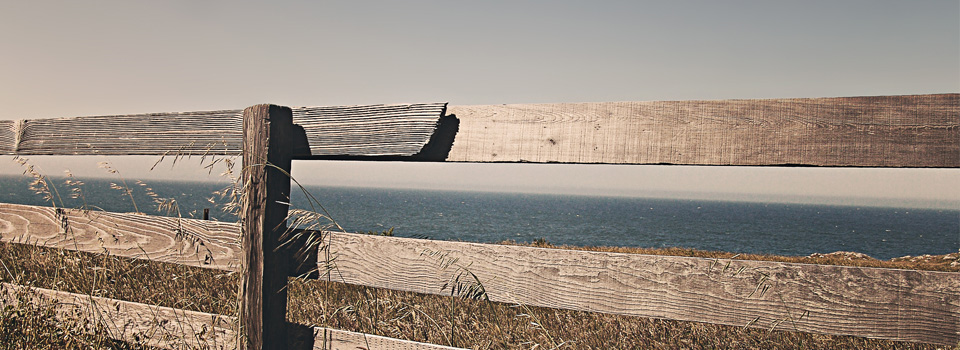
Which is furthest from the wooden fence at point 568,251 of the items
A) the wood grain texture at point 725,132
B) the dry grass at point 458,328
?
the dry grass at point 458,328

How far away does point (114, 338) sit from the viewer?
309cm

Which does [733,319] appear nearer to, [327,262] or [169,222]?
[327,262]

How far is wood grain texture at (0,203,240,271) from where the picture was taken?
9.41 feet

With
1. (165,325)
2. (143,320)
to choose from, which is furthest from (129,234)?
(165,325)

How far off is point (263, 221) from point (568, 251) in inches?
59.6

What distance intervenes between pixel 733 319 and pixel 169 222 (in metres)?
3.03

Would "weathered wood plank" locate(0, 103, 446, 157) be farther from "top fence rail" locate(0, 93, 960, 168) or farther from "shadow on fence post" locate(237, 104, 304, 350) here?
"shadow on fence post" locate(237, 104, 304, 350)

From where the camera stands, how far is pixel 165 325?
2.89m

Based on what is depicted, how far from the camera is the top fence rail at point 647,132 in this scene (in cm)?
188

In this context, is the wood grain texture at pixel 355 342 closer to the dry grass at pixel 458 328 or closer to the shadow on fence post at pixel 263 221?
the shadow on fence post at pixel 263 221

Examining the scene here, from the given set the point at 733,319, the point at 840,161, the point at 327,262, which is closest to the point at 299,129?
the point at 327,262

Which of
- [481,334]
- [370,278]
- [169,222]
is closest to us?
[370,278]

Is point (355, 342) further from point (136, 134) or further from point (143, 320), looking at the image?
point (136, 134)

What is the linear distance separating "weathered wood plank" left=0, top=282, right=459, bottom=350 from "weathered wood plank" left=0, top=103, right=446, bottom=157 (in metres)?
0.89
